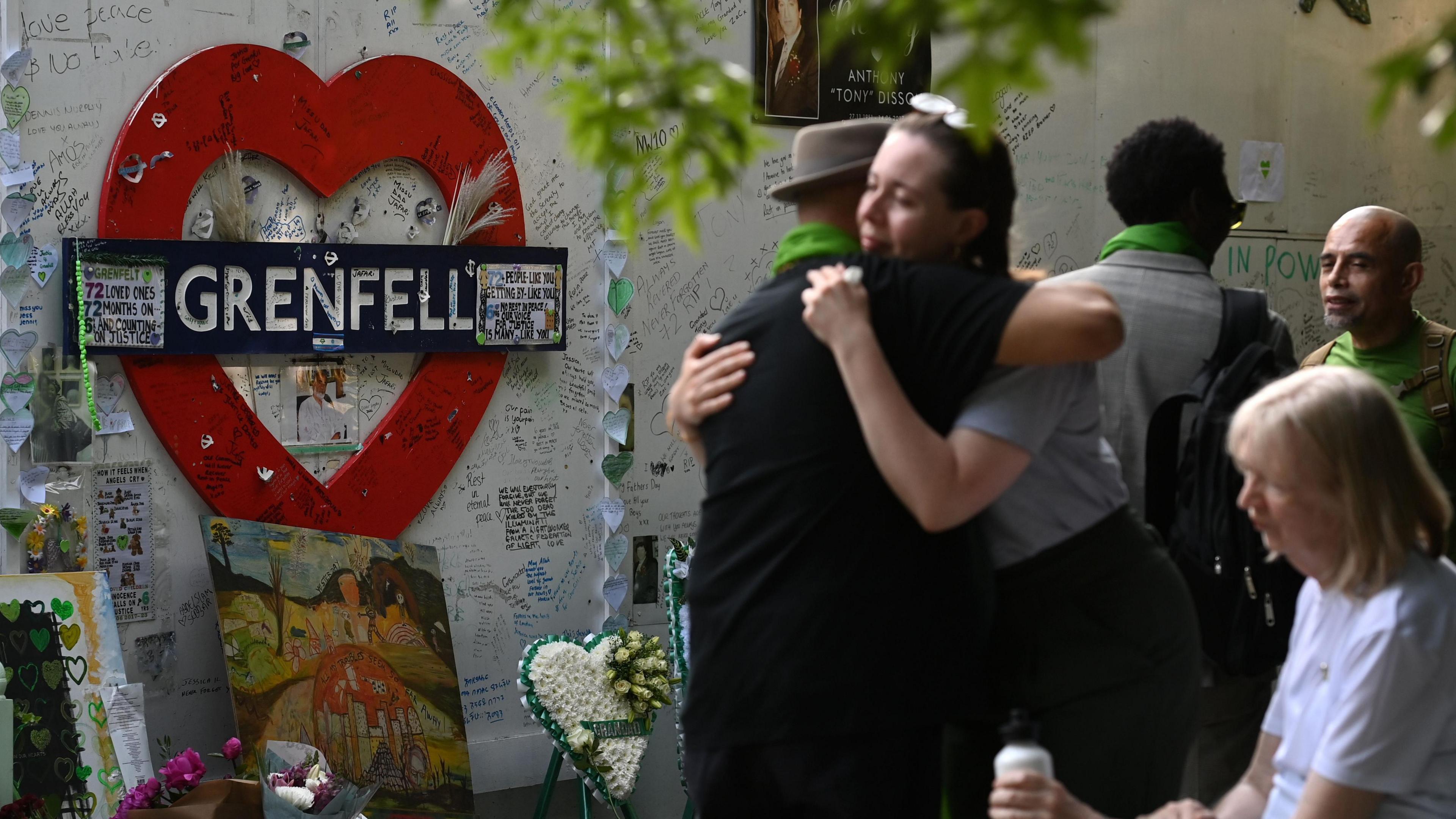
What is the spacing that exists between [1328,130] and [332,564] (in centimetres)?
469

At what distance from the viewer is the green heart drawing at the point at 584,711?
155 inches

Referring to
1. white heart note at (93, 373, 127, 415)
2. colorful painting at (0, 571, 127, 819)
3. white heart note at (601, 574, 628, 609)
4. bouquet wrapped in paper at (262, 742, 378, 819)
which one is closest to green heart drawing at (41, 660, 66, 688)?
colorful painting at (0, 571, 127, 819)

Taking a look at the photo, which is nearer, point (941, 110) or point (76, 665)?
point (941, 110)

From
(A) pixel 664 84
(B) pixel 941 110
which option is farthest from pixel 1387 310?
(A) pixel 664 84

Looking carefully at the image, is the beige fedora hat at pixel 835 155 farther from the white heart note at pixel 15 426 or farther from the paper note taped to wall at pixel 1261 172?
the paper note taped to wall at pixel 1261 172

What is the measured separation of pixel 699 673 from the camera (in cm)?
195

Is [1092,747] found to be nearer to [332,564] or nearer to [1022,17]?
[1022,17]

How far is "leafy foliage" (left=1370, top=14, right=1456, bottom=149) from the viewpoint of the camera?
913 mm

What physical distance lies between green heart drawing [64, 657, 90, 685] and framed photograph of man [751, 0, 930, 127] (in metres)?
2.55

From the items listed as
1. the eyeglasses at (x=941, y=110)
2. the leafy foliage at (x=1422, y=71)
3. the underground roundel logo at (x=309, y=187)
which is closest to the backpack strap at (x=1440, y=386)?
the eyeglasses at (x=941, y=110)

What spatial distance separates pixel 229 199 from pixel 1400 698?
305 centimetres

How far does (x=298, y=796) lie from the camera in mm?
3230

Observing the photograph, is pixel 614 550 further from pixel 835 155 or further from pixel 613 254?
pixel 835 155

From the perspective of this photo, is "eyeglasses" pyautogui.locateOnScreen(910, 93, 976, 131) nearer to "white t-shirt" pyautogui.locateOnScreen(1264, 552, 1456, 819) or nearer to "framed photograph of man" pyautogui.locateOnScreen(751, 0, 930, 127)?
"white t-shirt" pyautogui.locateOnScreen(1264, 552, 1456, 819)
